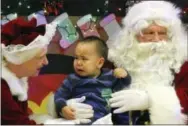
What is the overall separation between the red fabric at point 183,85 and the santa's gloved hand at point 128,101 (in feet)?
0.45

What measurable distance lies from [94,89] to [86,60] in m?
0.12

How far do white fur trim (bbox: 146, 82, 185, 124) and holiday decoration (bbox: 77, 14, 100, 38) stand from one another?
16.7 inches

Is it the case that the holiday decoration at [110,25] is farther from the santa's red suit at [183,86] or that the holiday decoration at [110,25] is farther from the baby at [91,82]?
the santa's red suit at [183,86]

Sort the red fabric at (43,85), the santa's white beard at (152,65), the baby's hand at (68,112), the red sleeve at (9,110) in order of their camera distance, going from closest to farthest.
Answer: the red sleeve at (9,110) → the baby's hand at (68,112) → the santa's white beard at (152,65) → the red fabric at (43,85)

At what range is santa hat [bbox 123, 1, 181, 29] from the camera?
5.62ft

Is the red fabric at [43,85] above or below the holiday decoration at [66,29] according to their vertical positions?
below

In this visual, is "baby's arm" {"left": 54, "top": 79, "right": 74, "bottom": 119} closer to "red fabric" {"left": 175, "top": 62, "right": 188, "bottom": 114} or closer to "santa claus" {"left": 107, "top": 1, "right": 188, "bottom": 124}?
"santa claus" {"left": 107, "top": 1, "right": 188, "bottom": 124}

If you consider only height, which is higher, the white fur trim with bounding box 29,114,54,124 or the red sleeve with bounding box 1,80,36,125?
the red sleeve with bounding box 1,80,36,125

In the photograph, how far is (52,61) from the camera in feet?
5.96

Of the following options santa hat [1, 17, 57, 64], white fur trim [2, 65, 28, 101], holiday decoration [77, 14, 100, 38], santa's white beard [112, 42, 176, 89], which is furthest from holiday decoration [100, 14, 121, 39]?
white fur trim [2, 65, 28, 101]

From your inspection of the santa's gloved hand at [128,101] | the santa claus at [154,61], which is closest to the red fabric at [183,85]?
the santa claus at [154,61]

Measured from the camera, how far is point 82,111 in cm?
154

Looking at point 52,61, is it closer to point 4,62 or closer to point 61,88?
point 61,88

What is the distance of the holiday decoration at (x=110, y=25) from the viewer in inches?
72.8
